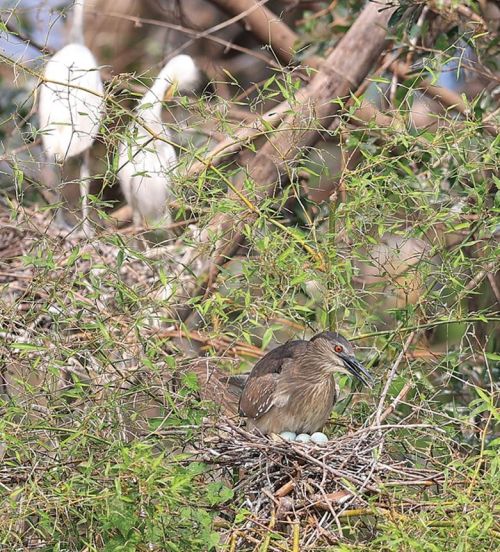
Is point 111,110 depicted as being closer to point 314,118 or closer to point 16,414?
point 314,118

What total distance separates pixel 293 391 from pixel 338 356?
0.35 m

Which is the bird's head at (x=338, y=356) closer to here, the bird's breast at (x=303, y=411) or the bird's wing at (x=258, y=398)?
the bird's breast at (x=303, y=411)

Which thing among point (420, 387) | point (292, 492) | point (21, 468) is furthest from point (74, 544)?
point (420, 387)

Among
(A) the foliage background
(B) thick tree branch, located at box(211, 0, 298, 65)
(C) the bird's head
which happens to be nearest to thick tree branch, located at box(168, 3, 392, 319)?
(A) the foliage background

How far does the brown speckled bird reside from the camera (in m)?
4.42

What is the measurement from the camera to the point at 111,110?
3662 mm

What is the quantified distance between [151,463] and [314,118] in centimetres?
137

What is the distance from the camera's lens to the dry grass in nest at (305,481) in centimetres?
328

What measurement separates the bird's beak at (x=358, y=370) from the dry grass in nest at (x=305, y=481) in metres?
0.35

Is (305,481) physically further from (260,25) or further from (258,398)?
(260,25)

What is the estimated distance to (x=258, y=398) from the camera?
446 centimetres

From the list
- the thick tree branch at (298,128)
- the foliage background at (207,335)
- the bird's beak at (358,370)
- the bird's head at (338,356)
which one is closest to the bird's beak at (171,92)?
the foliage background at (207,335)

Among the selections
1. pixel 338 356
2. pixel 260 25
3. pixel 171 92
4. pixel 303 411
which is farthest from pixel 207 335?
pixel 260 25

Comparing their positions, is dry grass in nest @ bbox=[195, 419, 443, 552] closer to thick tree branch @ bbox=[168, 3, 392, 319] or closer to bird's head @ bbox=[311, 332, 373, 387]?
bird's head @ bbox=[311, 332, 373, 387]
